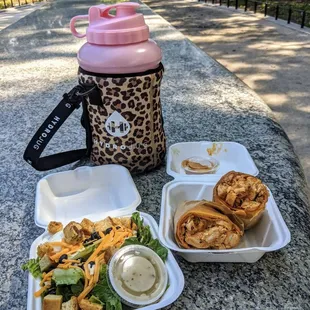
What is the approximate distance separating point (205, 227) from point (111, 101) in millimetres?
383

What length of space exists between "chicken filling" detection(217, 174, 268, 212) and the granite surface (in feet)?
0.34

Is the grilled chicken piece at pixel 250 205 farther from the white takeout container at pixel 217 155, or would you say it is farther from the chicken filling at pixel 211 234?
the white takeout container at pixel 217 155

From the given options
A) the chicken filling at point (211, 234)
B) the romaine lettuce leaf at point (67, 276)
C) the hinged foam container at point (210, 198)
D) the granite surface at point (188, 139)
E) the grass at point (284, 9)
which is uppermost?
the chicken filling at point (211, 234)

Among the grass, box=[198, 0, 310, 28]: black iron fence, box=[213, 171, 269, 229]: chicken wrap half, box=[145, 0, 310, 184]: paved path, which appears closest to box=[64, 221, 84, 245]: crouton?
box=[213, 171, 269, 229]: chicken wrap half

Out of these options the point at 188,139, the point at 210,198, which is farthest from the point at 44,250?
the point at 188,139

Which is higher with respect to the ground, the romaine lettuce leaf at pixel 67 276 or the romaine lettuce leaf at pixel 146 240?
the romaine lettuce leaf at pixel 67 276

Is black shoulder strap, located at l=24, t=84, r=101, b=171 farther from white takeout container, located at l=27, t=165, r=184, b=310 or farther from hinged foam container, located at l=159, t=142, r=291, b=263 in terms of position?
hinged foam container, located at l=159, t=142, r=291, b=263

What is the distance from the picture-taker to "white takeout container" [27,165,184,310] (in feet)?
3.04

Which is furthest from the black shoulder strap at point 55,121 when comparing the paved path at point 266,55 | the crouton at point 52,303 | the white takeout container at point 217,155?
the paved path at point 266,55

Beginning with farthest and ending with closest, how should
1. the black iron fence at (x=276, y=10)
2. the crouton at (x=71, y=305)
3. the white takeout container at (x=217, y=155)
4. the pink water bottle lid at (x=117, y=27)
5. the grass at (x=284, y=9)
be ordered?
the grass at (x=284, y=9)
the black iron fence at (x=276, y=10)
the white takeout container at (x=217, y=155)
the pink water bottle lid at (x=117, y=27)
the crouton at (x=71, y=305)

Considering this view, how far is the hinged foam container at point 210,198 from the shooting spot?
0.77 metres

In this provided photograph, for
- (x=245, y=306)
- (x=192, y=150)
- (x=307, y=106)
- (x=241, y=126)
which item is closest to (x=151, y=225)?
(x=245, y=306)

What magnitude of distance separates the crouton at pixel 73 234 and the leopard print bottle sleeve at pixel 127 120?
281 millimetres

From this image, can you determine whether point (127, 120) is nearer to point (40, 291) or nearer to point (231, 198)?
point (231, 198)
